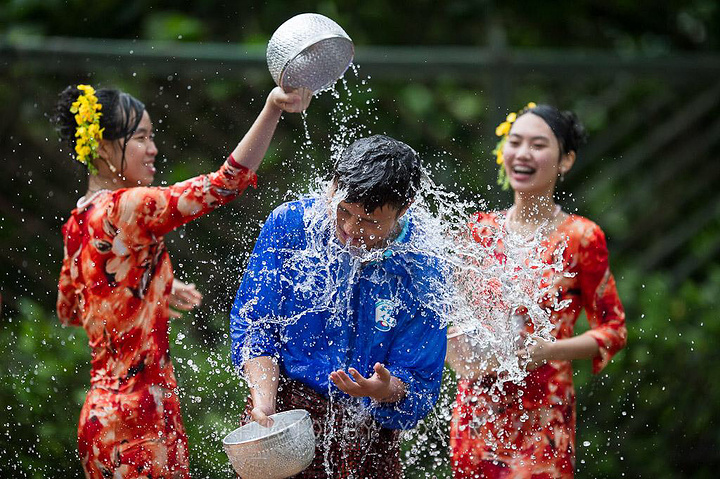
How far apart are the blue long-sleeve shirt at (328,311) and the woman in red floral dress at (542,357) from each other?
58 centimetres

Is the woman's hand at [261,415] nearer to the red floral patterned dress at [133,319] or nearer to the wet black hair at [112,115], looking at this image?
the red floral patterned dress at [133,319]

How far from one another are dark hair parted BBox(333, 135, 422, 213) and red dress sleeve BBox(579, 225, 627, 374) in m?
1.08

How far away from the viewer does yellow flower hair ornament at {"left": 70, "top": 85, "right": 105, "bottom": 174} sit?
12.5 feet

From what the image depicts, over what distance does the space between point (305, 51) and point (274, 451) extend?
4.12 ft

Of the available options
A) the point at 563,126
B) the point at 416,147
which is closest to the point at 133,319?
the point at 563,126

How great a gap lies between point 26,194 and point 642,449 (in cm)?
410

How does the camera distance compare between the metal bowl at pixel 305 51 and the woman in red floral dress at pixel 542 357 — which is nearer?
the metal bowl at pixel 305 51

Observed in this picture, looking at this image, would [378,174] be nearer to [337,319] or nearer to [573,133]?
[337,319]

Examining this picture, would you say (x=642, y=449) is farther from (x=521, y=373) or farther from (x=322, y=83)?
(x=322, y=83)

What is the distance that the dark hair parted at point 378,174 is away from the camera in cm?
296

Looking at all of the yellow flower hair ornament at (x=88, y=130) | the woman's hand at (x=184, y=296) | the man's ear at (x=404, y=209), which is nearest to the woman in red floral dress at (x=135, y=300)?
the yellow flower hair ornament at (x=88, y=130)

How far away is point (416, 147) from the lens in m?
7.27

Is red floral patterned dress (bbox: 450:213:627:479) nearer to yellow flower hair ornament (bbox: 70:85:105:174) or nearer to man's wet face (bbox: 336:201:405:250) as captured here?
man's wet face (bbox: 336:201:405:250)

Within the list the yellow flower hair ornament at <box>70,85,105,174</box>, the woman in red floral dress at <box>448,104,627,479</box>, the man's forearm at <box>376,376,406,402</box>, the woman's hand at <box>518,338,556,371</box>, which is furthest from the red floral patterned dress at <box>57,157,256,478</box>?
the woman's hand at <box>518,338,556,371</box>
